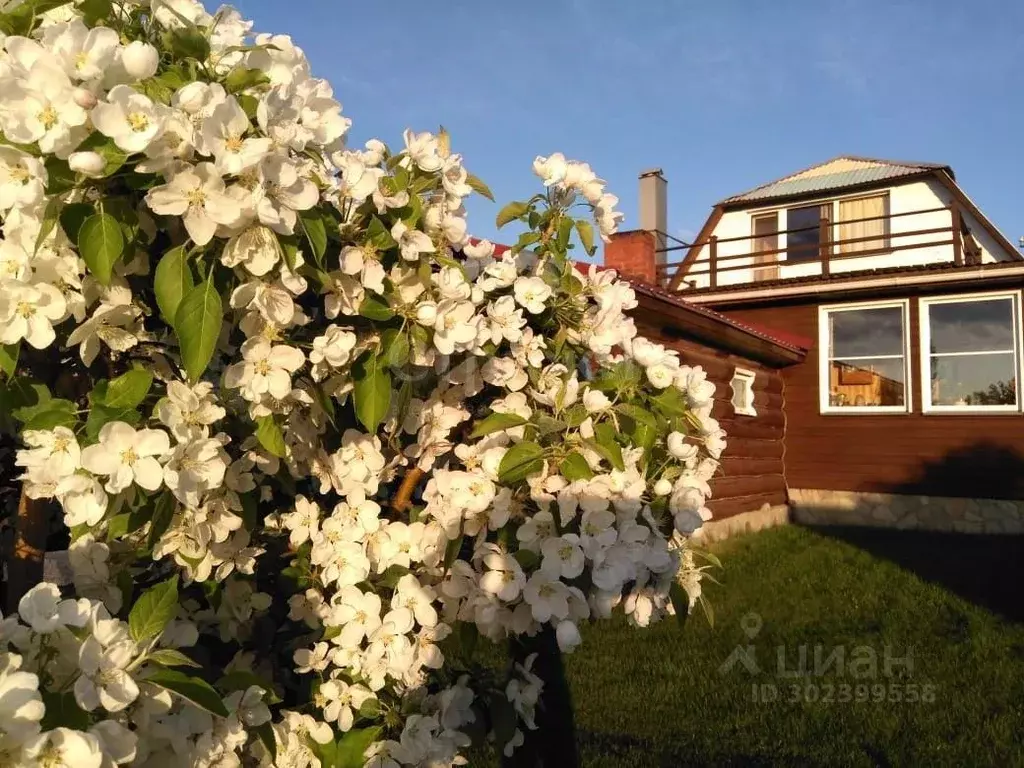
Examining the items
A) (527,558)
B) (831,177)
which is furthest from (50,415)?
(831,177)

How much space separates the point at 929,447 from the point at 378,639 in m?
Answer: 12.5

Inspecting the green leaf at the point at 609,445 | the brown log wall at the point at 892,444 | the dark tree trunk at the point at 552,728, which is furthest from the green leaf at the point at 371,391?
the brown log wall at the point at 892,444

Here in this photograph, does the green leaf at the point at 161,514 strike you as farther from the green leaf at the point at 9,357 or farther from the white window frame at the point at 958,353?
the white window frame at the point at 958,353

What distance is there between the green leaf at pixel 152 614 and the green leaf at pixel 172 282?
1.41ft

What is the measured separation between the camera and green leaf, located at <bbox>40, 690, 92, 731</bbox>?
1.03 meters

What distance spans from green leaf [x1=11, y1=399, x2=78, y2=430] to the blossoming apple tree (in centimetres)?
1

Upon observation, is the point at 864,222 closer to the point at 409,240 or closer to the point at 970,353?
the point at 970,353

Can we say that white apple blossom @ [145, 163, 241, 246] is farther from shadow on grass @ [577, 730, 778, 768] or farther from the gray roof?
the gray roof

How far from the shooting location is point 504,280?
2012 mm

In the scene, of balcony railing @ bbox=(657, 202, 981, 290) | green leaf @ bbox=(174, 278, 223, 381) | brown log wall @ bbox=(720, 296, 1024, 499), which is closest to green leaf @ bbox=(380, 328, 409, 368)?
green leaf @ bbox=(174, 278, 223, 381)

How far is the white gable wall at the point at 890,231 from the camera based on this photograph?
16.9 metres

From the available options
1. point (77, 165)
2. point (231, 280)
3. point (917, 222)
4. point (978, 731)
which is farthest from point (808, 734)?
point (917, 222)

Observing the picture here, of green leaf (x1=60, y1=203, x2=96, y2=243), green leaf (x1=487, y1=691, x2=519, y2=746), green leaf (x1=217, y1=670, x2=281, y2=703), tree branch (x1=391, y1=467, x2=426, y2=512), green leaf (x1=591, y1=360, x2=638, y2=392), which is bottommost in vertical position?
green leaf (x1=487, y1=691, x2=519, y2=746)

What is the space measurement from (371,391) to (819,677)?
16.7 ft
